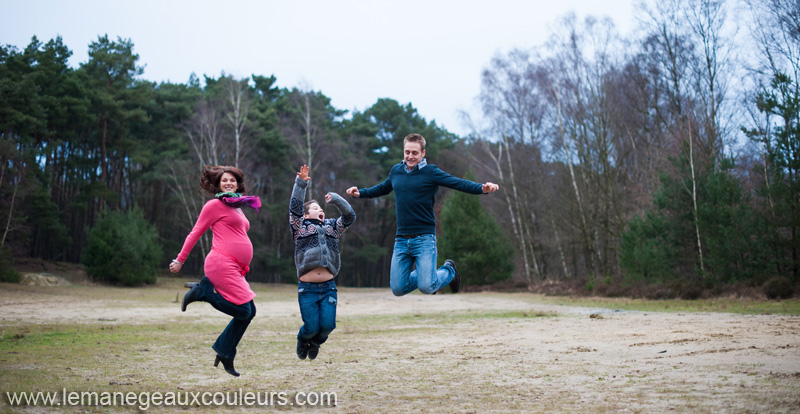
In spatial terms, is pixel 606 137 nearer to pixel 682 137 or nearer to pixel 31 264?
pixel 682 137

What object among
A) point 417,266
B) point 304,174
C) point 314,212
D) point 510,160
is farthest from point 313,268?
point 510,160

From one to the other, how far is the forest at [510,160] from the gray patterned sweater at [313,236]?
1725cm

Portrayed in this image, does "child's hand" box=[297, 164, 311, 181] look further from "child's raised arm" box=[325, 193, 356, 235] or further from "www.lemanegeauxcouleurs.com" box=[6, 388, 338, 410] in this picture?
"www.lemanegeauxcouleurs.com" box=[6, 388, 338, 410]

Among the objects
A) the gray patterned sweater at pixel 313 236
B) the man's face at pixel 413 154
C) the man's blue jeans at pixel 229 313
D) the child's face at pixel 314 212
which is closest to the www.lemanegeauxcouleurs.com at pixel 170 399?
the man's blue jeans at pixel 229 313

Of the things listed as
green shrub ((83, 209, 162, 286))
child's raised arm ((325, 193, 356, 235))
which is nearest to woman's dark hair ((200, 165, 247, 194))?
child's raised arm ((325, 193, 356, 235))

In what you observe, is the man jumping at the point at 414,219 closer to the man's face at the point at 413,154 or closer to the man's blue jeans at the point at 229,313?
the man's face at the point at 413,154

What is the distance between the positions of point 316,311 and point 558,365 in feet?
14.4

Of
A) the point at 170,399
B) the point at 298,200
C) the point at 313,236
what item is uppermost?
the point at 298,200

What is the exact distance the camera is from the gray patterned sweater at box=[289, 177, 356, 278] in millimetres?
7023

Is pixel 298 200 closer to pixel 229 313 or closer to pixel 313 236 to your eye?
pixel 313 236

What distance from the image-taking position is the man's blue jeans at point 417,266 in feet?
23.6

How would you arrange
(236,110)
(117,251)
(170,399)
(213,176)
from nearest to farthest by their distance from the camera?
(213,176)
(170,399)
(117,251)
(236,110)

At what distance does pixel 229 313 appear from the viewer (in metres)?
6.39

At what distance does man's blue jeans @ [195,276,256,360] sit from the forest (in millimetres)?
18358
